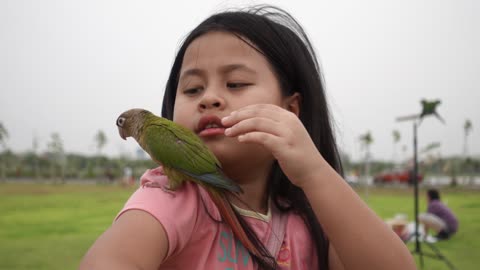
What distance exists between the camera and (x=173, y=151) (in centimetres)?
60

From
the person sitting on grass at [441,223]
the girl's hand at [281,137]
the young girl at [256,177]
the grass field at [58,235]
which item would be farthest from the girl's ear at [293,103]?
the person sitting on grass at [441,223]

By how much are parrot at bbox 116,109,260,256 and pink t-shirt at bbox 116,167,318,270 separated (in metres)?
0.02

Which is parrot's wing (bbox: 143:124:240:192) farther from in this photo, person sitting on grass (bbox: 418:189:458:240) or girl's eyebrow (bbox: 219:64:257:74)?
person sitting on grass (bbox: 418:189:458:240)

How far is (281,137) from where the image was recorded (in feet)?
1.70

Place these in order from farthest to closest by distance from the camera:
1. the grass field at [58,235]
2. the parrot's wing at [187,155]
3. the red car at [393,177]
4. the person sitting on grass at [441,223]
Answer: the red car at [393,177], the person sitting on grass at [441,223], the grass field at [58,235], the parrot's wing at [187,155]

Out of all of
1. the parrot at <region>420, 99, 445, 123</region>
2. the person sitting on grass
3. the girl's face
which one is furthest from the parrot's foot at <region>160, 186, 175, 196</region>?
the person sitting on grass

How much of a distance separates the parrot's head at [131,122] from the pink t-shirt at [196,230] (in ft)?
0.31

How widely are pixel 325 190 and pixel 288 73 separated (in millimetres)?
330

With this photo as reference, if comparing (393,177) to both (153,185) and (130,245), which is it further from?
(130,245)

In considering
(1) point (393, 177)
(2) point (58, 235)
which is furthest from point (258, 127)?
(1) point (393, 177)

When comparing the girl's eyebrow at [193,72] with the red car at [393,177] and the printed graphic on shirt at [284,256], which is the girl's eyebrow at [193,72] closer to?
the printed graphic on shirt at [284,256]

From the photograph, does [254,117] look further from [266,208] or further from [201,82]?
[266,208]

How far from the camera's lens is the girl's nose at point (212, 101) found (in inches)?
23.7

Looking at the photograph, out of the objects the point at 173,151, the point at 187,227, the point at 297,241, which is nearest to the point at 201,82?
the point at 173,151
